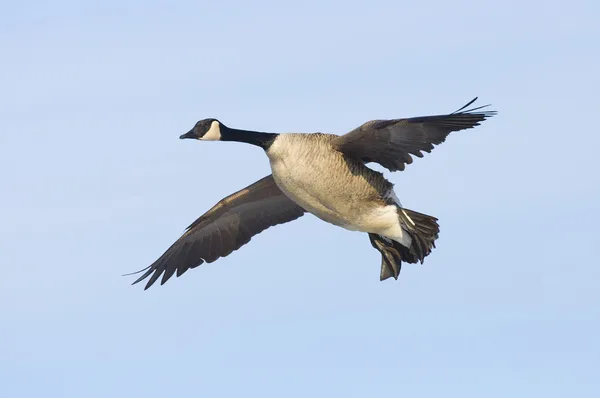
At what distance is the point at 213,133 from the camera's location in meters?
14.8

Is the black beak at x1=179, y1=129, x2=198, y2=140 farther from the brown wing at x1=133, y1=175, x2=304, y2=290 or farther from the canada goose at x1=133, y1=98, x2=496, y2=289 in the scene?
the brown wing at x1=133, y1=175, x2=304, y2=290

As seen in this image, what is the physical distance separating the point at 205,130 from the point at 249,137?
0.75 meters

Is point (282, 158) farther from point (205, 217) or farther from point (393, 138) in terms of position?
point (205, 217)

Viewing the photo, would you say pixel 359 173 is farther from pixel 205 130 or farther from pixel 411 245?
pixel 205 130

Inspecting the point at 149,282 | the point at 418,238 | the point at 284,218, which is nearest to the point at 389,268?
the point at 418,238

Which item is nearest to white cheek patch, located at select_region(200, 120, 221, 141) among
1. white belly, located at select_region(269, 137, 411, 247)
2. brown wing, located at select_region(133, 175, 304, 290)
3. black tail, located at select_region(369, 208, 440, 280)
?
white belly, located at select_region(269, 137, 411, 247)

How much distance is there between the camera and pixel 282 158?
1378cm

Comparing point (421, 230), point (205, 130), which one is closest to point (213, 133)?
point (205, 130)

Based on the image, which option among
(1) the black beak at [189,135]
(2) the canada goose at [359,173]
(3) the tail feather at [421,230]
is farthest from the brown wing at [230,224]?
(3) the tail feather at [421,230]

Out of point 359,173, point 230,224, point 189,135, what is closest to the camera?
point 359,173

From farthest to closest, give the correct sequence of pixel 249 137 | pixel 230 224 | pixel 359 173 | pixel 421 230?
pixel 230 224, pixel 421 230, pixel 359 173, pixel 249 137

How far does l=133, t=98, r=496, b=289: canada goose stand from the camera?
44.9ft

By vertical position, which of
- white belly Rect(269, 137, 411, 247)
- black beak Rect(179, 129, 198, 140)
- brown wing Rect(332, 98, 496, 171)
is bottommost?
white belly Rect(269, 137, 411, 247)

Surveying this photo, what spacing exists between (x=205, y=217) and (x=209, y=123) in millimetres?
2310
